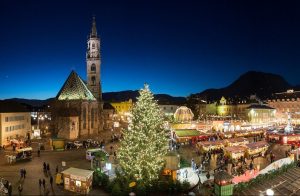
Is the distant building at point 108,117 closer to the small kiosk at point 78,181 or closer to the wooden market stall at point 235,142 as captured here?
the wooden market stall at point 235,142

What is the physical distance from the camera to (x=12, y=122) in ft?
168

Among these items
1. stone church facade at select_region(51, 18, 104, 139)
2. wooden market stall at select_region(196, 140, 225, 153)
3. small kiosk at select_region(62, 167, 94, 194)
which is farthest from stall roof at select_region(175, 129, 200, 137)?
small kiosk at select_region(62, 167, 94, 194)

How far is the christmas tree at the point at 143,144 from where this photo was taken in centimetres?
2642

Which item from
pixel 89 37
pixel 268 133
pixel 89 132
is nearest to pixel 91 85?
pixel 89 37

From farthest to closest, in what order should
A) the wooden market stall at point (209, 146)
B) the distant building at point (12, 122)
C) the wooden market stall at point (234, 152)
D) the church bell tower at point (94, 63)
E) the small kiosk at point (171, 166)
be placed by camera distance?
the church bell tower at point (94, 63), the distant building at point (12, 122), the wooden market stall at point (209, 146), the wooden market stall at point (234, 152), the small kiosk at point (171, 166)

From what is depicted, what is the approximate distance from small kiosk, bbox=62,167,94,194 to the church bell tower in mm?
54153

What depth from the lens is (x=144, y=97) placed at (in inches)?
1077

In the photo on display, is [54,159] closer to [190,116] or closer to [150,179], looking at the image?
[150,179]

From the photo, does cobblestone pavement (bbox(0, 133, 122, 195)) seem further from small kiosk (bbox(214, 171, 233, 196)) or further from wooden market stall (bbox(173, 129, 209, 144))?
wooden market stall (bbox(173, 129, 209, 144))

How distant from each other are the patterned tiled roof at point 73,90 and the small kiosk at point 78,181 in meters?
39.3

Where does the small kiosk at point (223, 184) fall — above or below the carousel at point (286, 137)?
below

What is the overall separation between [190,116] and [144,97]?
36.6m

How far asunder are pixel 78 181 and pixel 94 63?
57.0 metres

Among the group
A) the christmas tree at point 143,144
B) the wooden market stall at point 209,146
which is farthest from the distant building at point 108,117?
the christmas tree at point 143,144
